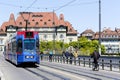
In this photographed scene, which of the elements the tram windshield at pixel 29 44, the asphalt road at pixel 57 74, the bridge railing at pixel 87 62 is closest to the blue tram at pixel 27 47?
the tram windshield at pixel 29 44

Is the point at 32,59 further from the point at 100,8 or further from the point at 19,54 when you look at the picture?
the point at 100,8

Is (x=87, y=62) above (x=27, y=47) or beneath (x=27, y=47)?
beneath

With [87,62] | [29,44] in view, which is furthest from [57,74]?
[87,62]

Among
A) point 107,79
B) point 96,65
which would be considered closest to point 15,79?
point 107,79

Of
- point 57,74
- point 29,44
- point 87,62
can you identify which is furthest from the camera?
point 87,62

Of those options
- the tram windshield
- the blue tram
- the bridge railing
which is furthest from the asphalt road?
the tram windshield

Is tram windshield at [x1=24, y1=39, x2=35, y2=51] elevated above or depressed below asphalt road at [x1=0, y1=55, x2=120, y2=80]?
above

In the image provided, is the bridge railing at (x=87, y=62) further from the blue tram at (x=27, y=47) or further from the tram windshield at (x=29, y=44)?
the tram windshield at (x=29, y=44)

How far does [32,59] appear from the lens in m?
35.8

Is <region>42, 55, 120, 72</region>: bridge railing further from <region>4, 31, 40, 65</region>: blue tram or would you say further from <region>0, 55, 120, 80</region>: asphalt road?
<region>4, 31, 40, 65</region>: blue tram

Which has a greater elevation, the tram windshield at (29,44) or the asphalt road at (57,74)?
the tram windshield at (29,44)

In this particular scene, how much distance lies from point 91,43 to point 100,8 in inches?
5427

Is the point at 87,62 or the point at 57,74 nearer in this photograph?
the point at 57,74

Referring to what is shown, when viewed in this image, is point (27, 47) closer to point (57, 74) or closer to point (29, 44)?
point (29, 44)
